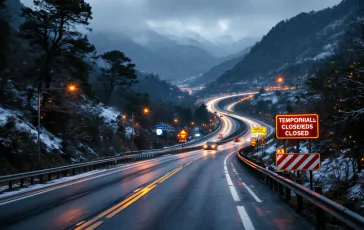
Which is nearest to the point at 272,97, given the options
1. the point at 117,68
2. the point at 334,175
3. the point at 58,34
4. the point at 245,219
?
the point at 117,68

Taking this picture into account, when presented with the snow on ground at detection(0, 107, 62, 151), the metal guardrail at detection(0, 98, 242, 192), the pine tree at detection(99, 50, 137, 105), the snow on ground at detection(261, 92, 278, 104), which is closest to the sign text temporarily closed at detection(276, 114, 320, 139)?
the metal guardrail at detection(0, 98, 242, 192)

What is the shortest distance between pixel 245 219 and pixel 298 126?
622 centimetres

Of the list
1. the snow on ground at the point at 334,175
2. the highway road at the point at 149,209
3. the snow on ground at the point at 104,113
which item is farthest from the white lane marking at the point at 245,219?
the snow on ground at the point at 104,113

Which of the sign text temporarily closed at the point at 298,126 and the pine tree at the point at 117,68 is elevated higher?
the pine tree at the point at 117,68

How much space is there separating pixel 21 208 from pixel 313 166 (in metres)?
9.65

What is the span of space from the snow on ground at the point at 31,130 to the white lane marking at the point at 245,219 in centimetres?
2582

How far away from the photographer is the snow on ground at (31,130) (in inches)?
1317

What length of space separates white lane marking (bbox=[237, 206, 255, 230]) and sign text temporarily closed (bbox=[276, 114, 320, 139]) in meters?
4.54

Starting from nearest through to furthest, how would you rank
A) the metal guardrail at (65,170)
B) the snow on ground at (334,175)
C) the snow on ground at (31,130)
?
1. the metal guardrail at (65,170)
2. the snow on ground at (334,175)
3. the snow on ground at (31,130)

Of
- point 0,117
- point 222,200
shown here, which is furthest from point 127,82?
point 222,200

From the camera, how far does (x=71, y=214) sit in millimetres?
10555

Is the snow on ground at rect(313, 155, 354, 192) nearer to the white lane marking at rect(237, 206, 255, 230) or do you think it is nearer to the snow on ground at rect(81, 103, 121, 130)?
the white lane marking at rect(237, 206, 255, 230)

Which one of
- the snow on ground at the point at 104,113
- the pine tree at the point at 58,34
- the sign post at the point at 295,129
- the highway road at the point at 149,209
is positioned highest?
the pine tree at the point at 58,34

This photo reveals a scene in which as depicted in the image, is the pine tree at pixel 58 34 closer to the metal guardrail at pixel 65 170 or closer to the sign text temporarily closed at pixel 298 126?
the metal guardrail at pixel 65 170
